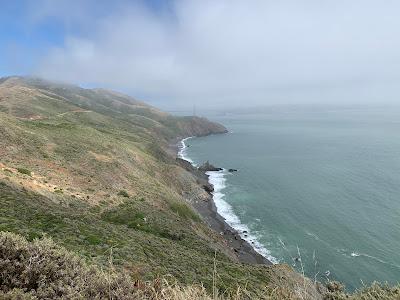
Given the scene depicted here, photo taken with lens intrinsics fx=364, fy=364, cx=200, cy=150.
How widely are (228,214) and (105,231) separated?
46276mm

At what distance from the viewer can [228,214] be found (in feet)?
236

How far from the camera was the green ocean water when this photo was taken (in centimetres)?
5184

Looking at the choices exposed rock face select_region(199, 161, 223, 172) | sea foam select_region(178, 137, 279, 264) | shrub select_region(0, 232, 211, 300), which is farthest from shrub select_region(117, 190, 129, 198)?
exposed rock face select_region(199, 161, 223, 172)

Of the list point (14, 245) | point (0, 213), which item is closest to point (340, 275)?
point (0, 213)

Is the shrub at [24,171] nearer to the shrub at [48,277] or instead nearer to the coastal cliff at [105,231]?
the coastal cliff at [105,231]

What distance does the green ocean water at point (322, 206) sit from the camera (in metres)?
51.8

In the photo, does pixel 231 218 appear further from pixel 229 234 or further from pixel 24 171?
pixel 24 171

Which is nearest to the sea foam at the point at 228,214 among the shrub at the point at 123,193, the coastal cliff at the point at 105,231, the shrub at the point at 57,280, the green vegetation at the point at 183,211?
the coastal cliff at the point at 105,231

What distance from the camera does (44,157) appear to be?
1988 inches

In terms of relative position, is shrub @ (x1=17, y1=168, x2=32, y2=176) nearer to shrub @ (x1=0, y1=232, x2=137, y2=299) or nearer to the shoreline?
the shoreline

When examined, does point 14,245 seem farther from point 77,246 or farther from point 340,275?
point 340,275

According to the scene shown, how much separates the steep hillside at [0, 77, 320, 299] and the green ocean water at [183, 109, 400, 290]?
6531 millimetres

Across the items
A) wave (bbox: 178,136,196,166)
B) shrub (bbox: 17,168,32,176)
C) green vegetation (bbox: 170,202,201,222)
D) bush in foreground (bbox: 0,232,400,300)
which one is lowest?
wave (bbox: 178,136,196,166)

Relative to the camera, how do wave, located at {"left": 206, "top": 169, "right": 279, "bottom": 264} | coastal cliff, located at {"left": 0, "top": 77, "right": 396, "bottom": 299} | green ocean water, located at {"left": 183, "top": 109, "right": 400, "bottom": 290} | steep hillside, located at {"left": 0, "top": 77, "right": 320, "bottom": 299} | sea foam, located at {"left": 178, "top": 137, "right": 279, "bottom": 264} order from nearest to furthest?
coastal cliff, located at {"left": 0, "top": 77, "right": 396, "bottom": 299} → steep hillside, located at {"left": 0, "top": 77, "right": 320, "bottom": 299} → green ocean water, located at {"left": 183, "top": 109, "right": 400, "bottom": 290} → wave, located at {"left": 206, "top": 169, "right": 279, "bottom": 264} → sea foam, located at {"left": 178, "top": 137, "right": 279, "bottom": 264}
